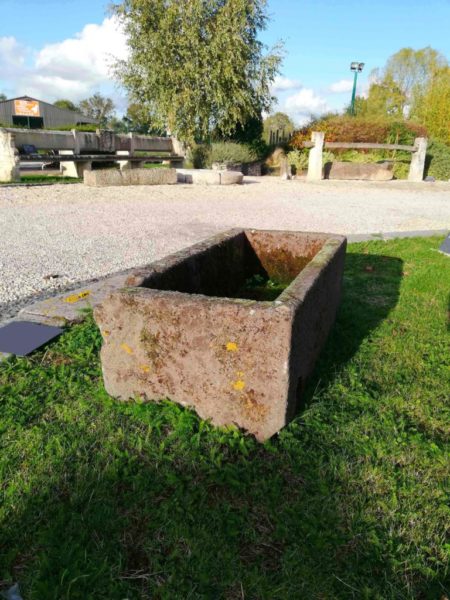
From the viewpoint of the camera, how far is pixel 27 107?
5438 cm

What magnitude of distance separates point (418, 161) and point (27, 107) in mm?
50172

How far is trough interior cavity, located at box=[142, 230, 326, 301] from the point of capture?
3564 millimetres

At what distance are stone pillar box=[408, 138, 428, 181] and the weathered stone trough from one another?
61.5 feet

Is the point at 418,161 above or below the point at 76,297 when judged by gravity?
above

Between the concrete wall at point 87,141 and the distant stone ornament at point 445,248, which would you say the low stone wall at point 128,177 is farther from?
the distant stone ornament at point 445,248

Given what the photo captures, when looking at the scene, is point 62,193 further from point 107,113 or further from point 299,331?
point 107,113

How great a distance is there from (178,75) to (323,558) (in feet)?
62.6

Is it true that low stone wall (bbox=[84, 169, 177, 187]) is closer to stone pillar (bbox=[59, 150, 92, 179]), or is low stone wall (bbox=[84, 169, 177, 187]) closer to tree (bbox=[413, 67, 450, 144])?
stone pillar (bbox=[59, 150, 92, 179])

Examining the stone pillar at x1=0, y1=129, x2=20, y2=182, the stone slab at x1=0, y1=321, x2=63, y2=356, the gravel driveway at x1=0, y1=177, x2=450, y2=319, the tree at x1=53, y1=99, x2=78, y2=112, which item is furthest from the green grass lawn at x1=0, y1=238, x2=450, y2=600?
the tree at x1=53, y1=99, x2=78, y2=112

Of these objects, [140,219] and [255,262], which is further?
[140,219]

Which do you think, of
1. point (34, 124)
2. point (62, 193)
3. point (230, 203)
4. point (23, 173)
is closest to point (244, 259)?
point (230, 203)

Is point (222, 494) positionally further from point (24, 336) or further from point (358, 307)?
point (358, 307)

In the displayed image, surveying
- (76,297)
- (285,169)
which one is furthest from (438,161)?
(76,297)

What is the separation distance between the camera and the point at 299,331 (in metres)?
2.37
